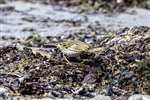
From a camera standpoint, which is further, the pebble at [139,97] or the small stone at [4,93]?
the small stone at [4,93]

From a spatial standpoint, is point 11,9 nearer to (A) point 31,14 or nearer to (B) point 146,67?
(A) point 31,14

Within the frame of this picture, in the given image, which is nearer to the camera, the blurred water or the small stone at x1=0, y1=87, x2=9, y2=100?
the small stone at x1=0, y1=87, x2=9, y2=100

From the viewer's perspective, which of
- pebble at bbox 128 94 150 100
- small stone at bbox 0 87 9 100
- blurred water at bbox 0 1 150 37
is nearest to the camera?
pebble at bbox 128 94 150 100

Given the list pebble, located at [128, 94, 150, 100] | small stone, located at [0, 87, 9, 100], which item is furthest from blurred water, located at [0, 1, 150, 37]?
pebble, located at [128, 94, 150, 100]

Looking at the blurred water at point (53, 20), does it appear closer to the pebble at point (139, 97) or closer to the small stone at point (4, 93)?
the small stone at point (4, 93)

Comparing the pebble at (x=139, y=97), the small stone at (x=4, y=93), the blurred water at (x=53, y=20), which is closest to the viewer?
the pebble at (x=139, y=97)

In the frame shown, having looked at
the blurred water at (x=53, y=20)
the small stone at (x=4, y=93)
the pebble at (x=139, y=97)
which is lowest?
the blurred water at (x=53, y=20)

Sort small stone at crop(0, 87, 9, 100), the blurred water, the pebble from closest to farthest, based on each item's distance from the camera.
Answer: the pebble
small stone at crop(0, 87, 9, 100)
the blurred water

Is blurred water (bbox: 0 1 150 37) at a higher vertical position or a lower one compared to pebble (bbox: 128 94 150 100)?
lower

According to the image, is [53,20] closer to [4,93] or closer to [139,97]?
[4,93]

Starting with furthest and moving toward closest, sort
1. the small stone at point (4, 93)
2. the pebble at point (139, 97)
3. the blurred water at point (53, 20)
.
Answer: the blurred water at point (53, 20) → the small stone at point (4, 93) → the pebble at point (139, 97)

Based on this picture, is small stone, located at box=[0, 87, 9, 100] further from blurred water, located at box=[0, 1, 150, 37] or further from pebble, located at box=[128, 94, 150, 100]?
blurred water, located at box=[0, 1, 150, 37]

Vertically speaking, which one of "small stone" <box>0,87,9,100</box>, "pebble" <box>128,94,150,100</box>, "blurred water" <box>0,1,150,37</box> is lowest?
"blurred water" <box>0,1,150,37</box>

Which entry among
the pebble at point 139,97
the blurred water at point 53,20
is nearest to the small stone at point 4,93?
the pebble at point 139,97
